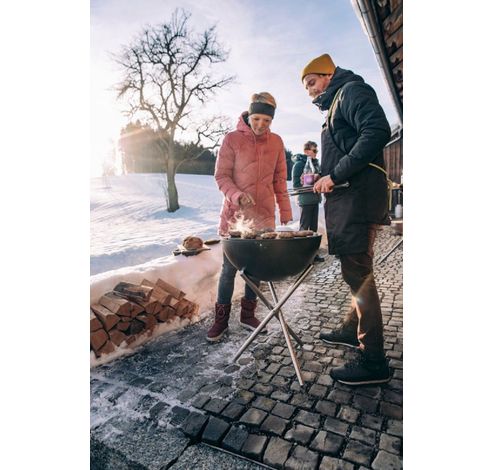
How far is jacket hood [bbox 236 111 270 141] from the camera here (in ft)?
8.46

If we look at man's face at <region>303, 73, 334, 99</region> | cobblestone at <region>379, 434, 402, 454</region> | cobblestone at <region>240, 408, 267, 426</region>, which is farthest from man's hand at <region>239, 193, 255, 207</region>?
cobblestone at <region>379, 434, 402, 454</region>

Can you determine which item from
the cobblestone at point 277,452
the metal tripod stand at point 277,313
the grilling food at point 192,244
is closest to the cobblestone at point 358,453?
the cobblestone at point 277,452

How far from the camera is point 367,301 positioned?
5.78 feet

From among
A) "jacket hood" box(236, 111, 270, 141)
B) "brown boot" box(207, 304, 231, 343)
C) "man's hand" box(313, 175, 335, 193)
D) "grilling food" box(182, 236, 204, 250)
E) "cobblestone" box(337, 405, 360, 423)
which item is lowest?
"cobblestone" box(337, 405, 360, 423)

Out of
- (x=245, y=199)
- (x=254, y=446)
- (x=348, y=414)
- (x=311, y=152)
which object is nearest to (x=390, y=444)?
(x=348, y=414)

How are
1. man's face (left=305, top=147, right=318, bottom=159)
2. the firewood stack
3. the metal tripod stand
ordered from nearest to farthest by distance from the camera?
the metal tripod stand
the firewood stack
man's face (left=305, top=147, right=318, bottom=159)

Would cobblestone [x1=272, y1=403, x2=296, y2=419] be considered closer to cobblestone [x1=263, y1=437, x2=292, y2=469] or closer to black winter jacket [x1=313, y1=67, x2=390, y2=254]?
cobblestone [x1=263, y1=437, x2=292, y2=469]

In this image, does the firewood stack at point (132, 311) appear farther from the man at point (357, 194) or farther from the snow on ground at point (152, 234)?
the man at point (357, 194)

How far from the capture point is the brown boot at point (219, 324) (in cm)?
239

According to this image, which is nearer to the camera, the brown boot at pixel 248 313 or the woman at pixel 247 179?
the woman at pixel 247 179

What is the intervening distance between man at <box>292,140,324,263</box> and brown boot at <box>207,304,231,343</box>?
3047 mm

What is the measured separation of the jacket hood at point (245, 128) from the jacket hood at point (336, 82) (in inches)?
31.0

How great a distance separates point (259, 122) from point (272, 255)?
1.32 metres
